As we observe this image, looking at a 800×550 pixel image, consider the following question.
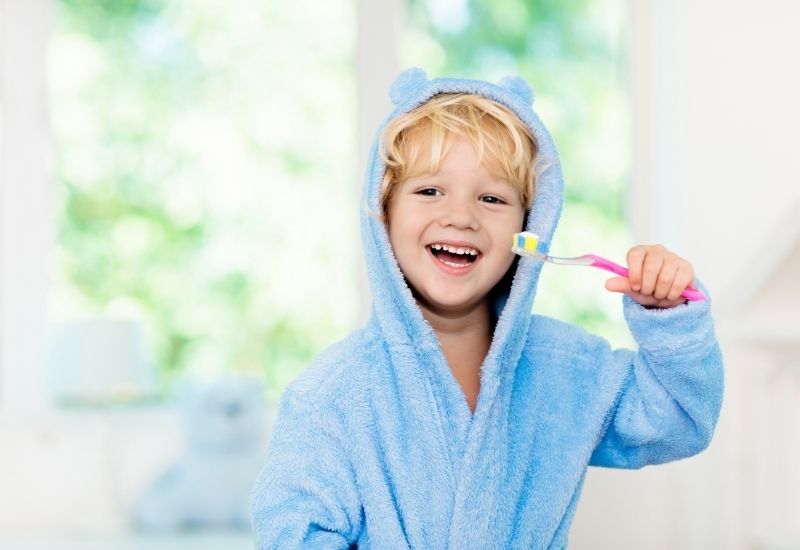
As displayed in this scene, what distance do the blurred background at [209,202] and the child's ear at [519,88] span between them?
88 centimetres

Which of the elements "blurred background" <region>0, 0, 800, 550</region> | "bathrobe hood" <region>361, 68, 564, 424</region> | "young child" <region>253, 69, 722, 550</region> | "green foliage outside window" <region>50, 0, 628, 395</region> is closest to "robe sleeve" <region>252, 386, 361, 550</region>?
"young child" <region>253, 69, 722, 550</region>

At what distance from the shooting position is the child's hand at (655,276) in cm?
120

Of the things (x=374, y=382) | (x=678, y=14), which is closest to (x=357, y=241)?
(x=678, y=14)

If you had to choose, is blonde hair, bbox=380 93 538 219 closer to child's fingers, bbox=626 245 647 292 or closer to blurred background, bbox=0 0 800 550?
child's fingers, bbox=626 245 647 292

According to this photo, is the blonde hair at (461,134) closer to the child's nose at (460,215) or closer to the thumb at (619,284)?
the child's nose at (460,215)

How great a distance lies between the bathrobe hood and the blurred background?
2.94 feet

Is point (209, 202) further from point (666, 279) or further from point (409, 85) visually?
point (666, 279)

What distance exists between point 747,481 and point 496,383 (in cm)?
69

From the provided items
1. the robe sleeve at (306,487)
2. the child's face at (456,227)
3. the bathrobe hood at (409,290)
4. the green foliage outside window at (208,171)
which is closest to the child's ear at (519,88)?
the bathrobe hood at (409,290)

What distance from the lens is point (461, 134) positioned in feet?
4.27

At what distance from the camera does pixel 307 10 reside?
2848 millimetres

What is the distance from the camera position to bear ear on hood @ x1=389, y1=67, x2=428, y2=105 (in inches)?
53.1

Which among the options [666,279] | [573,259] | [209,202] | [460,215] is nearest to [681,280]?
[666,279]

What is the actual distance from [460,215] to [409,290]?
110 millimetres
